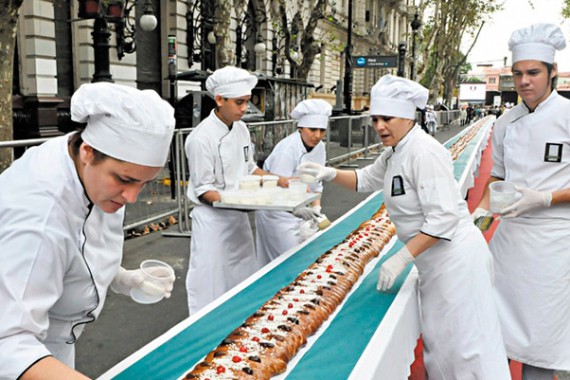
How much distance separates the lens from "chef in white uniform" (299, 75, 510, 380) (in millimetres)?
2785

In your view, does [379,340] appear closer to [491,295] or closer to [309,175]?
[491,295]

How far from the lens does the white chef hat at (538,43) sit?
334cm

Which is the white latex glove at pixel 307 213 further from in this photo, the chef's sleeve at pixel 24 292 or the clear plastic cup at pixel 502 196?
the chef's sleeve at pixel 24 292

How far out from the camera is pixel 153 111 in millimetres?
1641

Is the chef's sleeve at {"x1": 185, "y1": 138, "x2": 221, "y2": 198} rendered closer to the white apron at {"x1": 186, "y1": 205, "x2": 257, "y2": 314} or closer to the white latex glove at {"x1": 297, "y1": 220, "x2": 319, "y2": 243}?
the white apron at {"x1": 186, "y1": 205, "x2": 257, "y2": 314}

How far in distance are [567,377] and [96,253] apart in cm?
362

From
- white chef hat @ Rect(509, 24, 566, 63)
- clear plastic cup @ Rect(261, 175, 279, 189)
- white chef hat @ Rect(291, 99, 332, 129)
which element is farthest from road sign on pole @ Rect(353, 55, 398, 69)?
white chef hat @ Rect(509, 24, 566, 63)

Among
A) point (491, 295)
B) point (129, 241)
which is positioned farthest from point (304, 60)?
point (491, 295)

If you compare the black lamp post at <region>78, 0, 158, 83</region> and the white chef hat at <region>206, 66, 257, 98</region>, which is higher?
the black lamp post at <region>78, 0, 158, 83</region>

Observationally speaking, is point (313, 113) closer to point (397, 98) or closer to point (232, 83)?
point (232, 83)

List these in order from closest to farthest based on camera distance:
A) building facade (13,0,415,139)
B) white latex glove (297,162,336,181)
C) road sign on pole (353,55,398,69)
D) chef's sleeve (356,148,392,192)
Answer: chef's sleeve (356,148,392,192)
white latex glove (297,162,336,181)
building facade (13,0,415,139)
road sign on pole (353,55,398,69)

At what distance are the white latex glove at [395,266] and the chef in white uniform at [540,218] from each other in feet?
2.91

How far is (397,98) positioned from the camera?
2.94 meters

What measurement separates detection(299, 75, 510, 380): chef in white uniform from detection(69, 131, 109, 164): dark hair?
173 centimetres
